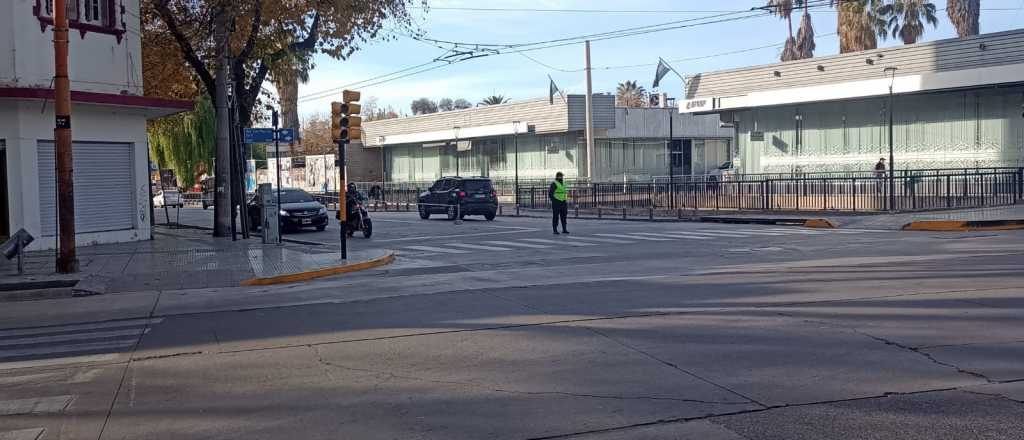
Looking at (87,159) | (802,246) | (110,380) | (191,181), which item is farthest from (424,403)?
(191,181)

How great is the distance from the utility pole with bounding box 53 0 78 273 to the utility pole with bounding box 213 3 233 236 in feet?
27.3

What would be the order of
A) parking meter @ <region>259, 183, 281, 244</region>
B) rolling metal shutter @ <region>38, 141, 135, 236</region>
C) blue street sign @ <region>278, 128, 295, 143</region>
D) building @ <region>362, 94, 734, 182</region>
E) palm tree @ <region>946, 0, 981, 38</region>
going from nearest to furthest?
1. rolling metal shutter @ <region>38, 141, 135, 236</region>
2. blue street sign @ <region>278, 128, 295, 143</region>
3. parking meter @ <region>259, 183, 281, 244</region>
4. palm tree @ <region>946, 0, 981, 38</region>
5. building @ <region>362, 94, 734, 182</region>

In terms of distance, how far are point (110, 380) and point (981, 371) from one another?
779cm

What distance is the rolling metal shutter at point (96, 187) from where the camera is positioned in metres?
23.4

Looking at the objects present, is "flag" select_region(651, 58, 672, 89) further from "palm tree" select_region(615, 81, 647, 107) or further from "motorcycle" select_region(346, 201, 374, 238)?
"palm tree" select_region(615, 81, 647, 107)

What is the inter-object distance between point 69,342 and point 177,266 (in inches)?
343

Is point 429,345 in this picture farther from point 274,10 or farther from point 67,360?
point 274,10

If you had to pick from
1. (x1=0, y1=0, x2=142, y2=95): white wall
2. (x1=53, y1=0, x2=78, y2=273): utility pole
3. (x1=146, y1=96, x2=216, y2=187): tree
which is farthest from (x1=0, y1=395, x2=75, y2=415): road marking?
(x1=146, y1=96, x2=216, y2=187): tree

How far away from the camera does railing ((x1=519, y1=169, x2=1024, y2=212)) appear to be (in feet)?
106

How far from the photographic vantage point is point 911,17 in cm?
5550

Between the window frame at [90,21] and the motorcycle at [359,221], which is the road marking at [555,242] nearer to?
the motorcycle at [359,221]

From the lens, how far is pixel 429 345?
32.9ft

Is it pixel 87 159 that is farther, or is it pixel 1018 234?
pixel 87 159

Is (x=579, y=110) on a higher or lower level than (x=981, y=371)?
higher
